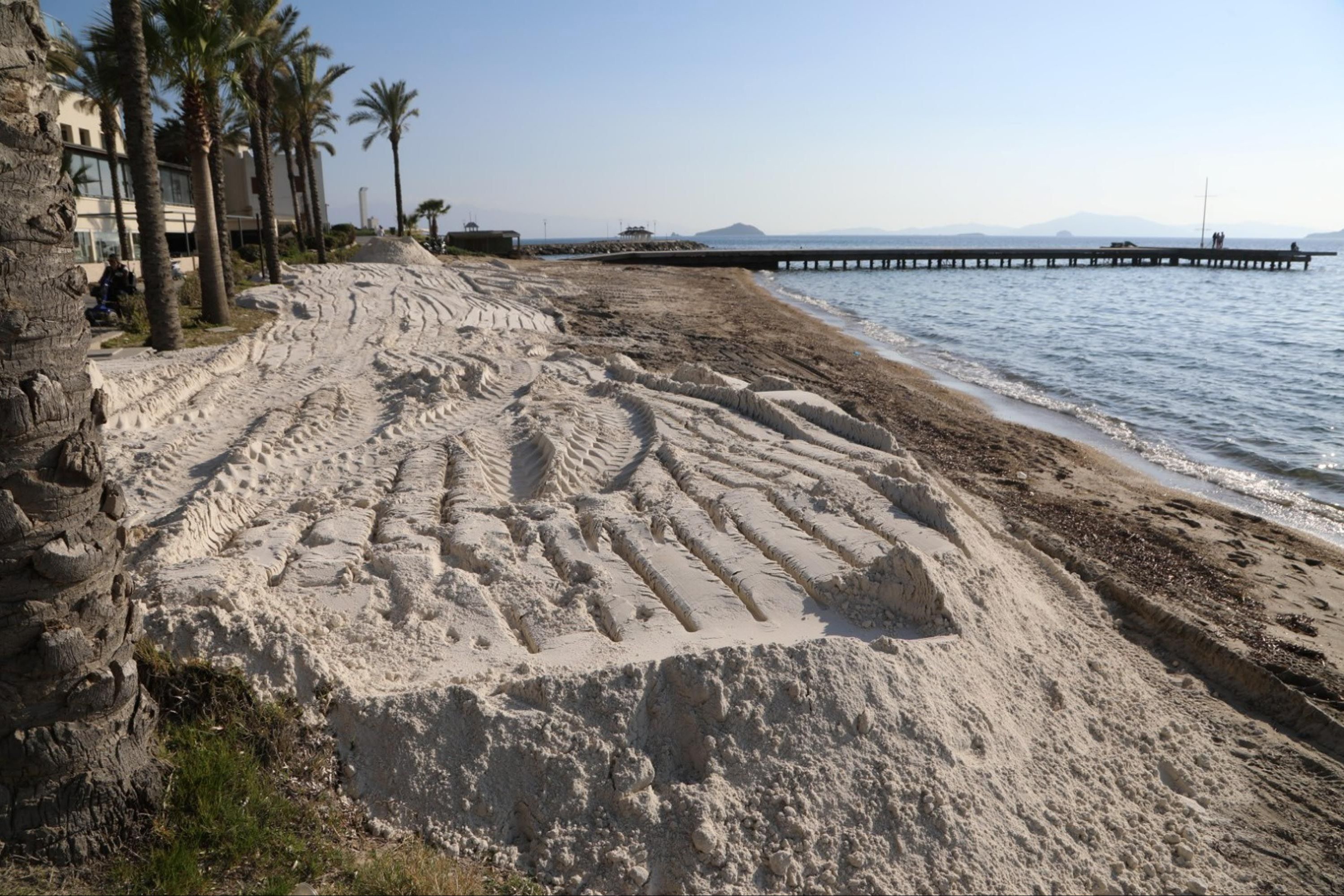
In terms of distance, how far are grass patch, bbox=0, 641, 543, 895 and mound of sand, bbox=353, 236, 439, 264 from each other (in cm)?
2661

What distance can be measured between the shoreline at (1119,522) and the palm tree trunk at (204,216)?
6.12 metres

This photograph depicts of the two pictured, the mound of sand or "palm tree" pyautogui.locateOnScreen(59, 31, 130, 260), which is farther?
the mound of sand

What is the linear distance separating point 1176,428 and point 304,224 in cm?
3566

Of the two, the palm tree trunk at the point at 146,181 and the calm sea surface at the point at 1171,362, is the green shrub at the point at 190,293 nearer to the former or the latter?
the palm tree trunk at the point at 146,181

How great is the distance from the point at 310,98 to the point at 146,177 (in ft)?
71.9

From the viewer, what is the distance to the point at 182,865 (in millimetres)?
2891

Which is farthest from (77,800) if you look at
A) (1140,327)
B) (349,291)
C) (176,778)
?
(1140,327)

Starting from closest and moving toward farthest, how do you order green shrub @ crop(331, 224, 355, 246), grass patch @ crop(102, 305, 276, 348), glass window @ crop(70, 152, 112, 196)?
grass patch @ crop(102, 305, 276, 348)
glass window @ crop(70, 152, 112, 196)
green shrub @ crop(331, 224, 355, 246)

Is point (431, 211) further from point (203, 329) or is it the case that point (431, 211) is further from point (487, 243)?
point (203, 329)

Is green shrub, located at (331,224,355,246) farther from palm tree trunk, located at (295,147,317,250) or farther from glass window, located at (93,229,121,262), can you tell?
glass window, located at (93,229,121,262)

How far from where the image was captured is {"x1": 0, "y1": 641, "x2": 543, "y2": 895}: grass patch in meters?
2.87

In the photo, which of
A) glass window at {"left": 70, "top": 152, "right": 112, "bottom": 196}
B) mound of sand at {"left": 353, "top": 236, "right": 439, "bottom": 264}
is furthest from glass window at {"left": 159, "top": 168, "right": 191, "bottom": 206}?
mound of sand at {"left": 353, "top": 236, "right": 439, "bottom": 264}

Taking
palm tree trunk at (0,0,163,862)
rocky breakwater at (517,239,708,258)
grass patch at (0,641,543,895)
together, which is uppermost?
rocky breakwater at (517,239,708,258)

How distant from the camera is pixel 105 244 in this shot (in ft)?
80.2
